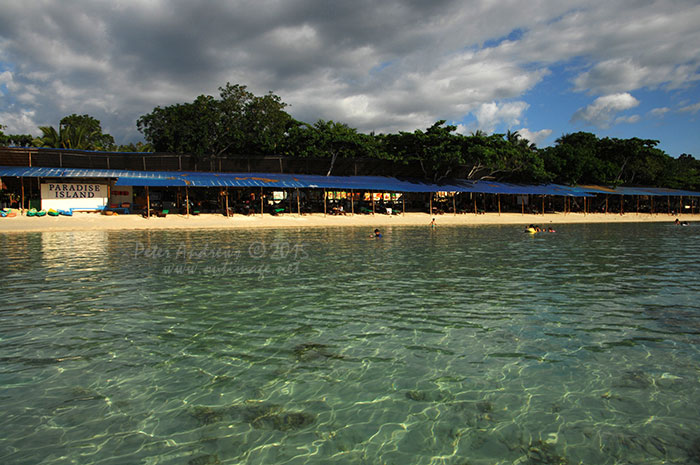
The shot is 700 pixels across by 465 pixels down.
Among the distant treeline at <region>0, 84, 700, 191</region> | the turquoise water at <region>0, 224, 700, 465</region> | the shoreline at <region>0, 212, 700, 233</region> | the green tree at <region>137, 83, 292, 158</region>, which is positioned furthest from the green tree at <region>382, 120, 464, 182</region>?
the turquoise water at <region>0, 224, 700, 465</region>

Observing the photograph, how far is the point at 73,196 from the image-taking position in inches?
1047

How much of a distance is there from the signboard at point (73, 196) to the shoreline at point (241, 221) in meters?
1.38

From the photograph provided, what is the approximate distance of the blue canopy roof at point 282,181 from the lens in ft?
85.9

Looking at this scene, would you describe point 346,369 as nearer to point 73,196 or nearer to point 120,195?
point 73,196

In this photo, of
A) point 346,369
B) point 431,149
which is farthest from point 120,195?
point 346,369

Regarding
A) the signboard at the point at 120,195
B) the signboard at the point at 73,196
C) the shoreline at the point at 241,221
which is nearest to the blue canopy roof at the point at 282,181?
the signboard at the point at 73,196

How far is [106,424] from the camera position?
3945mm

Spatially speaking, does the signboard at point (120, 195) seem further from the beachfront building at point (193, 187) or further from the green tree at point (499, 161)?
the green tree at point (499, 161)

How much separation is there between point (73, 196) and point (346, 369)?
2809 centimetres

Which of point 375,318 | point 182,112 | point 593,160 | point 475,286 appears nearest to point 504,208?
point 593,160

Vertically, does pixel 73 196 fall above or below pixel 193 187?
below

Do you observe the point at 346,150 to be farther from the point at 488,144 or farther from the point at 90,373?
the point at 90,373

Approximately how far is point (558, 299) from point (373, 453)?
6188mm

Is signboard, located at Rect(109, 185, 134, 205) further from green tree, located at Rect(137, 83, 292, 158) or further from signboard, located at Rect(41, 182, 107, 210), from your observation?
green tree, located at Rect(137, 83, 292, 158)
